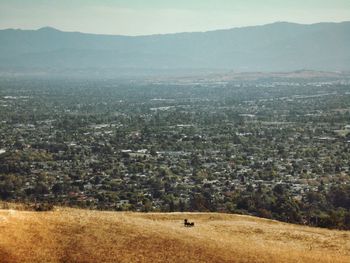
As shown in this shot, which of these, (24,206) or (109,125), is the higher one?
(24,206)

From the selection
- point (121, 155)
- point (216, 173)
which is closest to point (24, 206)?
point (216, 173)

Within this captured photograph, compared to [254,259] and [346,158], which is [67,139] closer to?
[346,158]

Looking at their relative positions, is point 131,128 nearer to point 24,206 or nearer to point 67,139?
point 67,139

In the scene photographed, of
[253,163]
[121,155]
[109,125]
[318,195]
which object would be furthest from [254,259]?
[109,125]

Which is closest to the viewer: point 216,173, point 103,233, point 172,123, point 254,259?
point 254,259

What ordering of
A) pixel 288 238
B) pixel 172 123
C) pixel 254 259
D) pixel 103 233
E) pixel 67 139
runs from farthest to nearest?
pixel 172 123, pixel 67 139, pixel 288 238, pixel 103 233, pixel 254 259

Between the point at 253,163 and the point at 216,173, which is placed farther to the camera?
the point at 253,163
